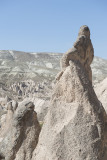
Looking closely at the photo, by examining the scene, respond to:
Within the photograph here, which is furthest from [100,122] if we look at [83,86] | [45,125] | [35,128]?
[35,128]

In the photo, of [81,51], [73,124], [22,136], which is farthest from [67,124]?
[81,51]

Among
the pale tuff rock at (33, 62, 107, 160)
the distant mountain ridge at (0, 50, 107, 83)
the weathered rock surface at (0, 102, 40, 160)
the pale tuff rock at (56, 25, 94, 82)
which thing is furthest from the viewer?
the distant mountain ridge at (0, 50, 107, 83)

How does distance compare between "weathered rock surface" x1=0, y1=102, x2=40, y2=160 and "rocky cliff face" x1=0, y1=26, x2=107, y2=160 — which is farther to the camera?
"weathered rock surface" x1=0, y1=102, x2=40, y2=160

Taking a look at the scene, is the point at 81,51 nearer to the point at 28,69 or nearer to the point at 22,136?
the point at 22,136

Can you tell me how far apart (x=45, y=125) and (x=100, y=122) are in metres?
1.11

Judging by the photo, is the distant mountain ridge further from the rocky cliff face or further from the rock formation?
the rock formation

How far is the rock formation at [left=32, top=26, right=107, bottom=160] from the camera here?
15.2 ft

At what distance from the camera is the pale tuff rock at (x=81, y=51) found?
544cm

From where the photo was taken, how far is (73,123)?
15.6 feet

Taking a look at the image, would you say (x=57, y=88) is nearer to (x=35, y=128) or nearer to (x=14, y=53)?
(x=35, y=128)

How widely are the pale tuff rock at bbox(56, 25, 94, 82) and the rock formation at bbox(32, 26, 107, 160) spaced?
0.09 ft

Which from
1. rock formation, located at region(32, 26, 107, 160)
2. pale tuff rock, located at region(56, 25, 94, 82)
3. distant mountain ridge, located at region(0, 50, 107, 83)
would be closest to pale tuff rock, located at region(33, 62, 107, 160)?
rock formation, located at region(32, 26, 107, 160)

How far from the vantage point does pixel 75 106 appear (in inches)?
194

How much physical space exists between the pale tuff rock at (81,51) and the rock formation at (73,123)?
0.03 meters
